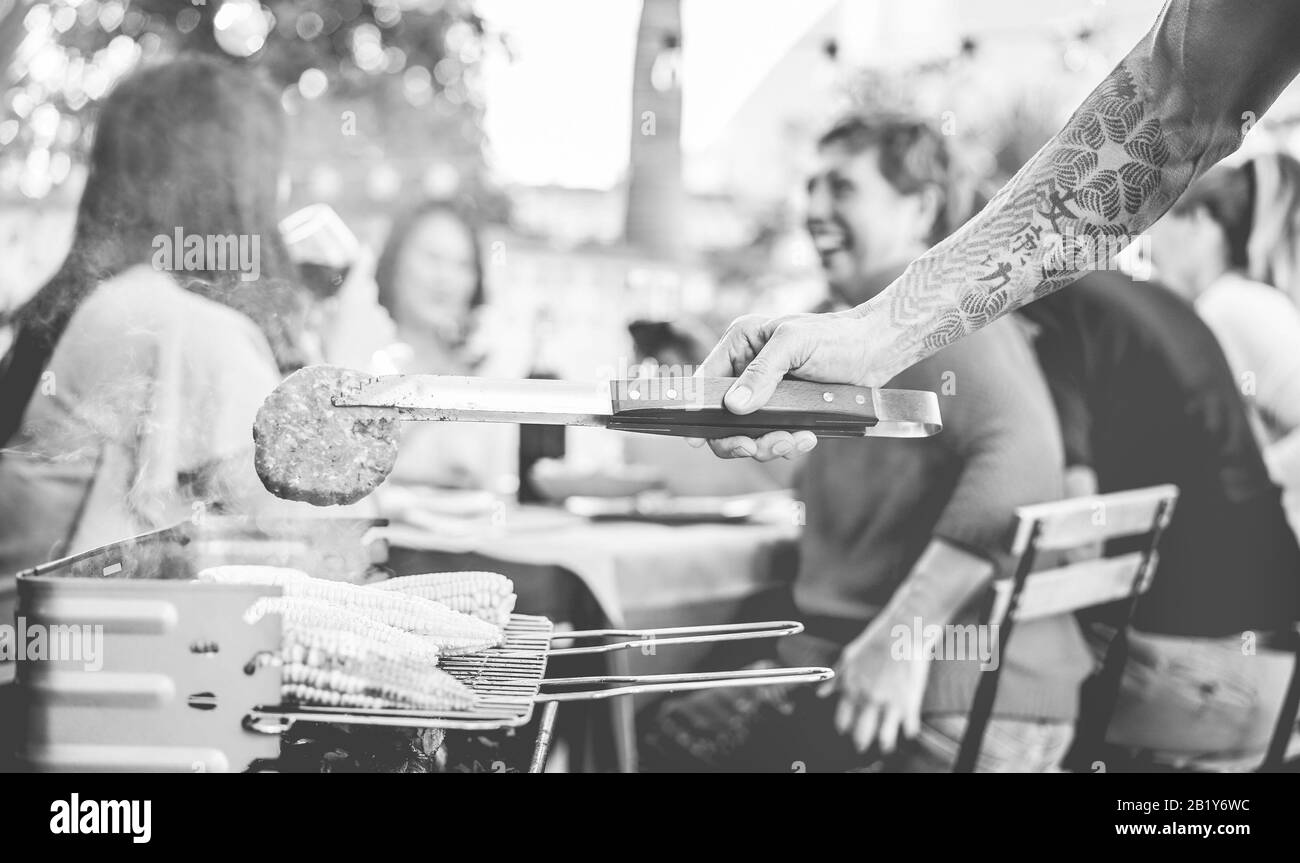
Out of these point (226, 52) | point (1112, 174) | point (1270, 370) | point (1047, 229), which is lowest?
point (1270, 370)

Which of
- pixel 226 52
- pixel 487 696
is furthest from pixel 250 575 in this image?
pixel 226 52

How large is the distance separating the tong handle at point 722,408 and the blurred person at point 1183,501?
2.31 meters

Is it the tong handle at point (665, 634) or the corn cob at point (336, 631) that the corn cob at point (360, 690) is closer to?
the corn cob at point (336, 631)

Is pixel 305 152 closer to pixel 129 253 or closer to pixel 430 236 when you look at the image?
pixel 430 236

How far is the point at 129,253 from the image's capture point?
2.96 metres

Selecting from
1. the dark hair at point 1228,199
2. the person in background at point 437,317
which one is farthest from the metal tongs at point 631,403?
the dark hair at point 1228,199

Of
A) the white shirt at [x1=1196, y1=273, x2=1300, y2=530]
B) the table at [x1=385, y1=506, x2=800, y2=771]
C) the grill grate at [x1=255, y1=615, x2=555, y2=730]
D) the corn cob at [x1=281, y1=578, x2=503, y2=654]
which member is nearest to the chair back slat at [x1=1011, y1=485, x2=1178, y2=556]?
the white shirt at [x1=1196, y1=273, x2=1300, y2=530]

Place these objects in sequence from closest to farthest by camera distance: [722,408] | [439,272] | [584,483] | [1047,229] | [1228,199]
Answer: [722,408]
[1047,229]
[584,483]
[1228,199]
[439,272]

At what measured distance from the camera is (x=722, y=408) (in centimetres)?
155

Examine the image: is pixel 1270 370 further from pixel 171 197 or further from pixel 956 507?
pixel 171 197

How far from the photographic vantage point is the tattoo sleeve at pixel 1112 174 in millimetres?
1869

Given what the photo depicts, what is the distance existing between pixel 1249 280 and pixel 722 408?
10.1 feet

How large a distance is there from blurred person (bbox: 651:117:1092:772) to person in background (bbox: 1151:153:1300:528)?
76 centimetres

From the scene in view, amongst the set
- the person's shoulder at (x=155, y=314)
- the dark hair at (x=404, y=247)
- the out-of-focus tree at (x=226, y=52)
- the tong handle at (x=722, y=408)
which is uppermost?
the out-of-focus tree at (x=226, y=52)
